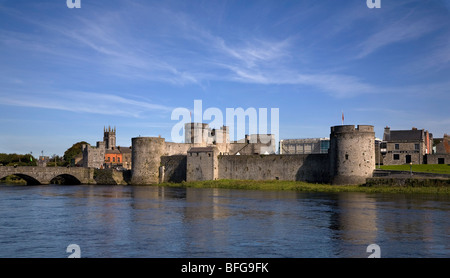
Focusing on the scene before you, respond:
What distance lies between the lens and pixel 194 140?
249ft

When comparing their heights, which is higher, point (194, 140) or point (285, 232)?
point (194, 140)

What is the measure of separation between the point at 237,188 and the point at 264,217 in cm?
2907

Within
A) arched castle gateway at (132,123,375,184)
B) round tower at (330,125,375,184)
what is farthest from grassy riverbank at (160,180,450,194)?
arched castle gateway at (132,123,375,184)

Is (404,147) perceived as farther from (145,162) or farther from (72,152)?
(72,152)

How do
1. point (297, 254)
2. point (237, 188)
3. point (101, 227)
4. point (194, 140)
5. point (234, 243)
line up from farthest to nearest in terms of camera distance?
point (194, 140), point (237, 188), point (101, 227), point (234, 243), point (297, 254)

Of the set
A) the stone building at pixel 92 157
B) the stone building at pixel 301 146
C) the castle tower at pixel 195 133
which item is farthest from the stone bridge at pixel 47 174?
the stone building at pixel 301 146

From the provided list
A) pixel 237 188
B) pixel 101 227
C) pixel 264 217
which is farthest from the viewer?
pixel 237 188

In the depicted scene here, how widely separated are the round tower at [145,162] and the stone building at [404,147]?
31.2 metres

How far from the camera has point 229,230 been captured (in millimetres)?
20359

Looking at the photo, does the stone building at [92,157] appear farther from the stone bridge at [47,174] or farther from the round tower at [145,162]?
the round tower at [145,162]

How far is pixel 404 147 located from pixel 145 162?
34.7 meters

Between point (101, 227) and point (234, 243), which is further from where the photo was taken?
point (101, 227)
